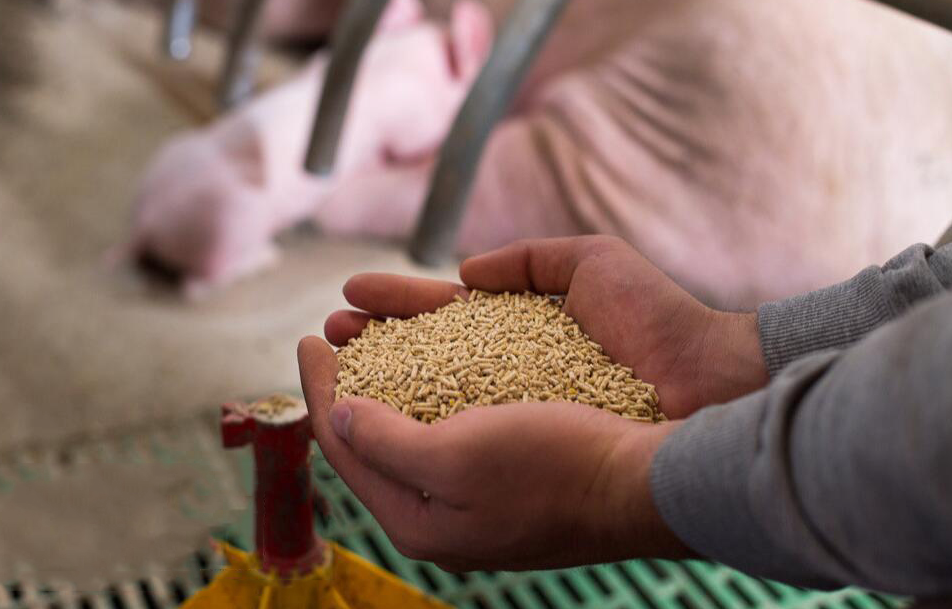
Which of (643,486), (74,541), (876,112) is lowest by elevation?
(74,541)

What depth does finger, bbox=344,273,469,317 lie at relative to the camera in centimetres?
63

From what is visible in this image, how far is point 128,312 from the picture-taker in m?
1.44

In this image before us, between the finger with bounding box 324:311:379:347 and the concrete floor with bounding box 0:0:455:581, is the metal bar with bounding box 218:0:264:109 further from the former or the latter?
the finger with bounding box 324:311:379:347

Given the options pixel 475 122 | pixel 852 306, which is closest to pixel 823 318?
pixel 852 306

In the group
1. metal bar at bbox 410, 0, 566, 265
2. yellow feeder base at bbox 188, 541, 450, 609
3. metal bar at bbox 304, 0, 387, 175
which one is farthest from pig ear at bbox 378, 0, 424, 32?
yellow feeder base at bbox 188, 541, 450, 609

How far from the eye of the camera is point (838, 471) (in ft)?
1.32

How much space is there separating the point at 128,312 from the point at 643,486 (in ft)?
3.75

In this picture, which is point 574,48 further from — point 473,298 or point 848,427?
point 848,427

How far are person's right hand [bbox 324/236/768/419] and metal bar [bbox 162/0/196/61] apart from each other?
1370 mm

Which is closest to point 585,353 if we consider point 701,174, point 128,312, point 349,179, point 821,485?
point 821,485

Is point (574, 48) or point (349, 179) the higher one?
point (574, 48)

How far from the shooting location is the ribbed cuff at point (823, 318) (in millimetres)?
563

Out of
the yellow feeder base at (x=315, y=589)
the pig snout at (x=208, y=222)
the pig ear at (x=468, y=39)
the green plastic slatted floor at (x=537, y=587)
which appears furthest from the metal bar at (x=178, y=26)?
the yellow feeder base at (x=315, y=589)

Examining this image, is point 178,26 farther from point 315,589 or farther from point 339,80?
point 315,589
